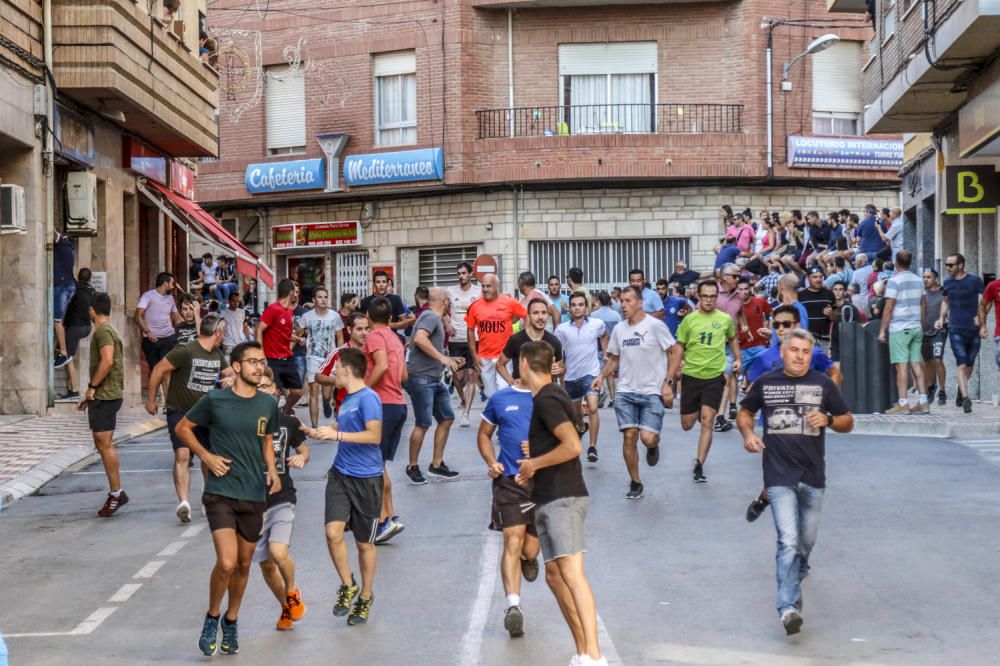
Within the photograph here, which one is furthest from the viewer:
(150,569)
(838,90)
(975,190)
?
(838,90)

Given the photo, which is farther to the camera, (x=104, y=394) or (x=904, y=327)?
(x=904, y=327)

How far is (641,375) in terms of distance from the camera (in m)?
13.7

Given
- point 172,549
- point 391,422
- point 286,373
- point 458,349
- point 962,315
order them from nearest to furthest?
point 172,549 < point 391,422 < point 286,373 < point 962,315 < point 458,349

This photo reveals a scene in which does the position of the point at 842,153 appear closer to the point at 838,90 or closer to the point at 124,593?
the point at 838,90

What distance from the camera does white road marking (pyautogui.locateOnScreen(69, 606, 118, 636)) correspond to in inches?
336

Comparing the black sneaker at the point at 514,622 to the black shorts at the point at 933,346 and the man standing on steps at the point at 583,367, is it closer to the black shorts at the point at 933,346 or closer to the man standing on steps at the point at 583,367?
the man standing on steps at the point at 583,367

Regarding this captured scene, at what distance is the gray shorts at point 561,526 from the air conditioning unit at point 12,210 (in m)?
11.1

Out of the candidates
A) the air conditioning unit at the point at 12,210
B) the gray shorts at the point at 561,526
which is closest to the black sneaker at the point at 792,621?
the gray shorts at the point at 561,526

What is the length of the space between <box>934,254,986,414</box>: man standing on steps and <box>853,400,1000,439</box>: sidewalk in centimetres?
61

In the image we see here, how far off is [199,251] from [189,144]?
13.7 meters

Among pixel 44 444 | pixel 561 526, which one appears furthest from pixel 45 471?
pixel 561 526

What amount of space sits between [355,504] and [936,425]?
10.6 metres

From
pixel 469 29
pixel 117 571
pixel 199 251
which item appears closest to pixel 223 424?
pixel 117 571

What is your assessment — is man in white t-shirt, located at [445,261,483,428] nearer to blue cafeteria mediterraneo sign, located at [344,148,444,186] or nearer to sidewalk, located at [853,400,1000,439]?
sidewalk, located at [853,400,1000,439]
